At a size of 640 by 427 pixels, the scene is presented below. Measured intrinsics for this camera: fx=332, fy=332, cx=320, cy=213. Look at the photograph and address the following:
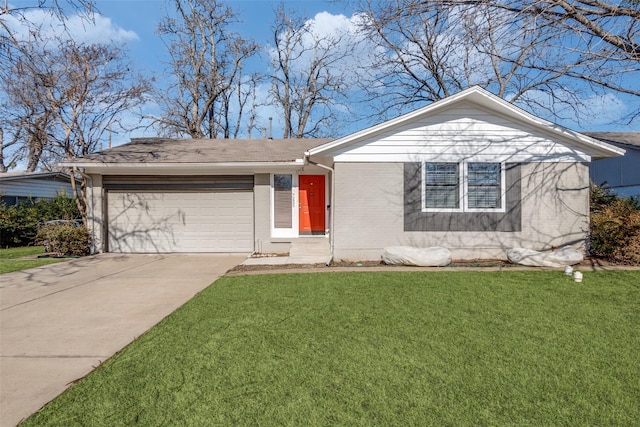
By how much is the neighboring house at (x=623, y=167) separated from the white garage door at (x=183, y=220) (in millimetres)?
16104

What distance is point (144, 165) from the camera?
9969mm

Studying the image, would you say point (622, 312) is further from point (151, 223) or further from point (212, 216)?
point (151, 223)

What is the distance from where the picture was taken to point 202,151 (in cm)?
1159

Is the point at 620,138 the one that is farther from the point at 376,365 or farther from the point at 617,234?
the point at 376,365

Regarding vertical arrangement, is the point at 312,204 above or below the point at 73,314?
above

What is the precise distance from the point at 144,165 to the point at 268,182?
3.71 m

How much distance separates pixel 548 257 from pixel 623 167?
13045 mm

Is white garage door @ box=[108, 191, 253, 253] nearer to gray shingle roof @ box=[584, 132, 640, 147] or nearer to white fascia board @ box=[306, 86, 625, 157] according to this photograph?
white fascia board @ box=[306, 86, 625, 157]

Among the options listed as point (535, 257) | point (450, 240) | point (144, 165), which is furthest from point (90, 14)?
point (535, 257)

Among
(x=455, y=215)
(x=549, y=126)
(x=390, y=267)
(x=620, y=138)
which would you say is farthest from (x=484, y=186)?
(x=620, y=138)

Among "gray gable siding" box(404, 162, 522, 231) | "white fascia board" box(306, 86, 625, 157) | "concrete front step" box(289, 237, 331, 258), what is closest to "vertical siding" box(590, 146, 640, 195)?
"white fascia board" box(306, 86, 625, 157)

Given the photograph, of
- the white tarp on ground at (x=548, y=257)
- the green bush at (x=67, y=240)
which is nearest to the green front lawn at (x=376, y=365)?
the white tarp on ground at (x=548, y=257)

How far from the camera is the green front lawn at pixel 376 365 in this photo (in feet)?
7.97

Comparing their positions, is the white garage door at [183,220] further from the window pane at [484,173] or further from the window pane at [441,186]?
the window pane at [484,173]
